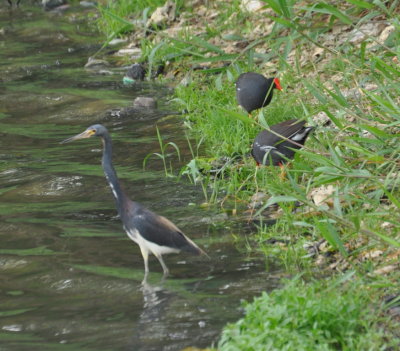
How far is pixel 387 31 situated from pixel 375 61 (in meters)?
3.33

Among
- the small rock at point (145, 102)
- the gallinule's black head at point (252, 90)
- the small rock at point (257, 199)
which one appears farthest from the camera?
Result: the small rock at point (145, 102)

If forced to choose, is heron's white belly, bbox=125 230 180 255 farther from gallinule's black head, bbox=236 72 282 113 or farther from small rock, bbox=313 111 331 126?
gallinule's black head, bbox=236 72 282 113

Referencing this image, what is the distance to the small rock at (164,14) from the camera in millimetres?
14331

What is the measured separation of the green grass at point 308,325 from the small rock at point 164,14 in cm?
951

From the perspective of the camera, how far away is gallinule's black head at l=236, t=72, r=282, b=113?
31.2 feet

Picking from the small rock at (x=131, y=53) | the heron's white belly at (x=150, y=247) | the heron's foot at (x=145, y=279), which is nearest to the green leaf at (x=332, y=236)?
the heron's white belly at (x=150, y=247)

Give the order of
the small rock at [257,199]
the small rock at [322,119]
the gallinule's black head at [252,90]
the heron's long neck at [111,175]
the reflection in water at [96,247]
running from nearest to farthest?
1. the reflection in water at [96,247]
2. the heron's long neck at [111,175]
3. the small rock at [257,199]
4. the small rock at [322,119]
5. the gallinule's black head at [252,90]

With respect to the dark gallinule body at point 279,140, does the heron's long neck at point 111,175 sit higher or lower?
higher

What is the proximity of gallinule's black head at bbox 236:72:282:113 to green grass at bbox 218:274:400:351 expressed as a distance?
14.3ft

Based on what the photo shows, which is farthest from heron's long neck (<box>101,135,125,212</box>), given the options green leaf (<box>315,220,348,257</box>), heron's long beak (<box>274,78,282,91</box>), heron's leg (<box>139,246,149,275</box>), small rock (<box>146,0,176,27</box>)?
small rock (<box>146,0,176,27</box>)

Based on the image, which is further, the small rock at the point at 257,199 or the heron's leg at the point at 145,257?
the small rock at the point at 257,199

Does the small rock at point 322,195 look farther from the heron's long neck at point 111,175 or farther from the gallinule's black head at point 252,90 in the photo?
the gallinule's black head at point 252,90

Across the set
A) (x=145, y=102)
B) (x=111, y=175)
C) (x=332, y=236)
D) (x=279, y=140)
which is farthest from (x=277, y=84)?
(x=332, y=236)

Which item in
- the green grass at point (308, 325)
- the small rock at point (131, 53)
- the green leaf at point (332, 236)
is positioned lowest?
the small rock at point (131, 53)
